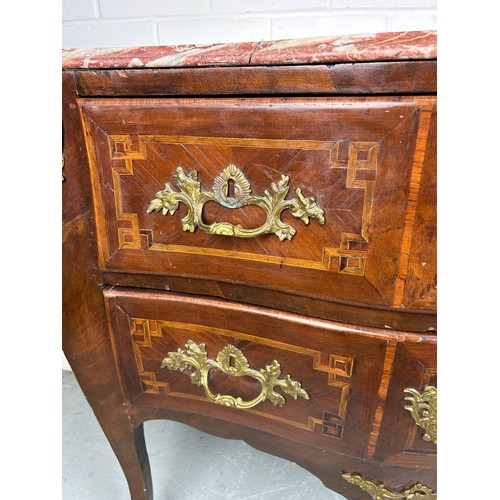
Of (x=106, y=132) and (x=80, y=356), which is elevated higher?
(x=106, y=132)

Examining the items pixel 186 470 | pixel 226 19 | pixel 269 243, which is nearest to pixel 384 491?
pixel 269 243

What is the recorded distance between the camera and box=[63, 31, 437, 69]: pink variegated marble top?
0.37 m

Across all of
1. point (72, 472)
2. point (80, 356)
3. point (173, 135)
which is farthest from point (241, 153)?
point (72, 472)

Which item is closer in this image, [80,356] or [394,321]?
[394,321]

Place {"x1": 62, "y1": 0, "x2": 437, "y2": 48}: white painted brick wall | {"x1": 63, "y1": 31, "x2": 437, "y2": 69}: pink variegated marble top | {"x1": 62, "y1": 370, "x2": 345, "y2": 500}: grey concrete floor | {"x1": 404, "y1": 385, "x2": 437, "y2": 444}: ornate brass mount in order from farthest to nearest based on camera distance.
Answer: {"x1": 62, "y1": 370, "x2": 345, "y2": 500}: grey concrete floor, {"x1": 62, "y1": 0, "x2": 437, "y2": 48}: white painted brick wall, {"x1": 404, "y1": 385, "x2": 437, "y2": 444}: ornate brass mount, {"x1": 63, "y1": 31, "x2": 437, "y2": 69}: pink variegated marble top

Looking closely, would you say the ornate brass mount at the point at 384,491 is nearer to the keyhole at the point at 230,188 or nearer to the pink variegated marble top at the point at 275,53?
the keyhole at the point at 230,188

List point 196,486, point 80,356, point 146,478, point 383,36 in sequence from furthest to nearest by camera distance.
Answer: point 196,486 → point 146,478 → point 80,356 → point 383,36

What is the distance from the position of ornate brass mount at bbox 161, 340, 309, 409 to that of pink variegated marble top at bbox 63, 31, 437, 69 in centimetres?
33

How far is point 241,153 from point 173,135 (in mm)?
75

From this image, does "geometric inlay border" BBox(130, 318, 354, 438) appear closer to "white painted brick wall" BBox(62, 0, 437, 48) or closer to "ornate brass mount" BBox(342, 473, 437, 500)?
"ornate brass mount" BBox(342, 473, 437, 500)

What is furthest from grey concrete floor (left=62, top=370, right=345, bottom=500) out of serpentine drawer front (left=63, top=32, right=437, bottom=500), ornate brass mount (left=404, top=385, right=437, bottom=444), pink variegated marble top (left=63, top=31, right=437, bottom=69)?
pink variegated marble top (left=63, top=31, right=437, bottom=69)

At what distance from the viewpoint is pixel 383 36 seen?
0.38m

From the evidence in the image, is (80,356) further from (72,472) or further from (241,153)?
(72,472)

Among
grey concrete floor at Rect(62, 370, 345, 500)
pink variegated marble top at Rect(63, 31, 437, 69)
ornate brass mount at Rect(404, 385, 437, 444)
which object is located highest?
pink variegated marble top at Rect(63, 31, 437, 69)
